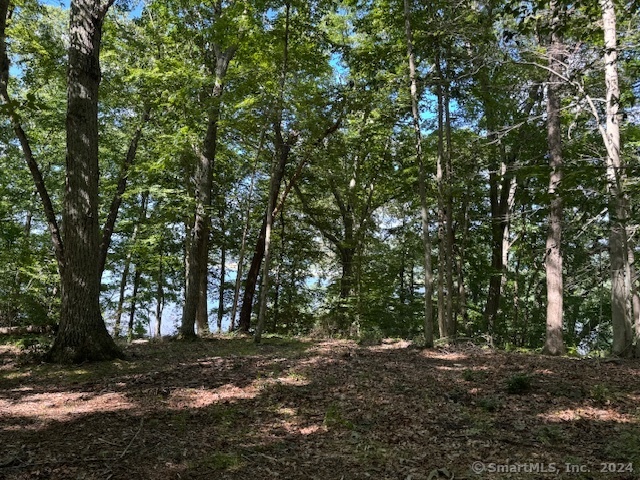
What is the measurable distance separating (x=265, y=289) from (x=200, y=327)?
13.0 ft

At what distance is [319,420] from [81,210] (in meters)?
5.05

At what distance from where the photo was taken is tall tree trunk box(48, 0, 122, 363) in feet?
22.8

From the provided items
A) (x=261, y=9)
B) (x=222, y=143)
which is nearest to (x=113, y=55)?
(x=222, y=143)

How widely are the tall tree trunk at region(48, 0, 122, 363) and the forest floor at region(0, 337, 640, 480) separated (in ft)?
1.69

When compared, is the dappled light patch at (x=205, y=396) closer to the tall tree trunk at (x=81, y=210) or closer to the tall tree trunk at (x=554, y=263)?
the tall tree trunk at (x=81, y=210)

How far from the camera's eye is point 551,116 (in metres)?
9.83

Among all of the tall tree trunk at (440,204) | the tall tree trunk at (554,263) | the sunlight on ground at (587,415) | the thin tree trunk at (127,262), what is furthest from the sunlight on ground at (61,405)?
the thin tree trunk at (127,262)

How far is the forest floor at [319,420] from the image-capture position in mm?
3598

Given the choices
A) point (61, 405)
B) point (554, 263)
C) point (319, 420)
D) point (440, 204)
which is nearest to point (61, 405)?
point (61, 405)

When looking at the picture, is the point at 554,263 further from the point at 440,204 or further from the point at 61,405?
the point at 61,405

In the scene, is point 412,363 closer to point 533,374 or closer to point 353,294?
point 533,374

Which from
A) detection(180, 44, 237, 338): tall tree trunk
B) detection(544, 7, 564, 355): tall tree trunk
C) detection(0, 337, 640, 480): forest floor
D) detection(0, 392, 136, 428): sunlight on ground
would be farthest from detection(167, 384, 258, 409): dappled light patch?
detection(544, 7, 564, 355): tall tree trunk

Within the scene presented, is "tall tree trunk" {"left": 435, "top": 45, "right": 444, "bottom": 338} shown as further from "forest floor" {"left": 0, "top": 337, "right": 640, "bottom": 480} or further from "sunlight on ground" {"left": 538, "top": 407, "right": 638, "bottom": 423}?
"sunlight on ground" {"left": 538, "top": 407, "right": 638, "bottom": 423}

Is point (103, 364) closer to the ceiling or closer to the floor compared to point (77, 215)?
closer to the floor
